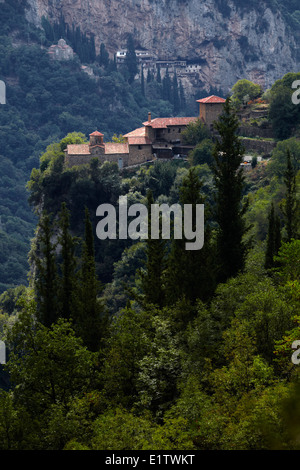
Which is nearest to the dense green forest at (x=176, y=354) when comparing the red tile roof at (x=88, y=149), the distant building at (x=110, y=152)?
the distant building at (x=110, y=152)

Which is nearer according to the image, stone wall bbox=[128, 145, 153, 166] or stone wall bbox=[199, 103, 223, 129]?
stone wall bbox=[128, 145, 153, 166]

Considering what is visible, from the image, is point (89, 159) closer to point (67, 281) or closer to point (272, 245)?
point (67, 281)

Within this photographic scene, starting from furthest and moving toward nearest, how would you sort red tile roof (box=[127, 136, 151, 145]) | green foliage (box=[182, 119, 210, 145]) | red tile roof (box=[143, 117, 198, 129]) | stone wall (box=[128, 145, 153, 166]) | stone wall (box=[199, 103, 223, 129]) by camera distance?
1. red tile roof (box=[143, 117, 198, 129])
2. stone wall (box=[199, 103, 223, 129])
3. red tile roof (box=[127, 136, 151, 145])
4. stone wall (box=[128, 145, 153, 166])
5. green foliage (box=[182, 119, 210, 145])

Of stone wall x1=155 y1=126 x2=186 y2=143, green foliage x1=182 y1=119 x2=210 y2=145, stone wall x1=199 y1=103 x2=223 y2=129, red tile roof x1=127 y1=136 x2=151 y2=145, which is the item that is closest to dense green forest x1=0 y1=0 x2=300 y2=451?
green foliage x1=182 y1=119 x2=210 y2=145

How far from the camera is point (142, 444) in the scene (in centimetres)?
2442

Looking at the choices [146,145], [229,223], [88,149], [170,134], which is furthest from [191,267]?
[170,134]

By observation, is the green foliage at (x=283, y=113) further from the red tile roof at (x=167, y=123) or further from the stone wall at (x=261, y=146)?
the red tile roof at (x=167, y=123)

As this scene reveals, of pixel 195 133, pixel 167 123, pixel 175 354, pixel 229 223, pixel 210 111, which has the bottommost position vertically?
pixel 175 354

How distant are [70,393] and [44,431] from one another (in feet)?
11.3

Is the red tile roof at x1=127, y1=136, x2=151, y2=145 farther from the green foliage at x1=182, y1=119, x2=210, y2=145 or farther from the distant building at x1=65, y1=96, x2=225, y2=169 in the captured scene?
the green foliage at x1=182, y1=119, x2=210, y2=145

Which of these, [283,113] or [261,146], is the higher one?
[283,113]

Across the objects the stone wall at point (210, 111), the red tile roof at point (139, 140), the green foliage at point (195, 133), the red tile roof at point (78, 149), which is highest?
the stone wall at point (210, 111)

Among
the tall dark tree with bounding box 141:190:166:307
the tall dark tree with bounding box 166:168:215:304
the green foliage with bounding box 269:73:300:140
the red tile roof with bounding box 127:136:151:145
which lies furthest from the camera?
the red tile roof with bounding box 127:136:151:145

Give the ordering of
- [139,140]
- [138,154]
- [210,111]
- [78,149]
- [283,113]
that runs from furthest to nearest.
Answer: [139,140], [210,111], [138,154], [78,149], [283,113]
